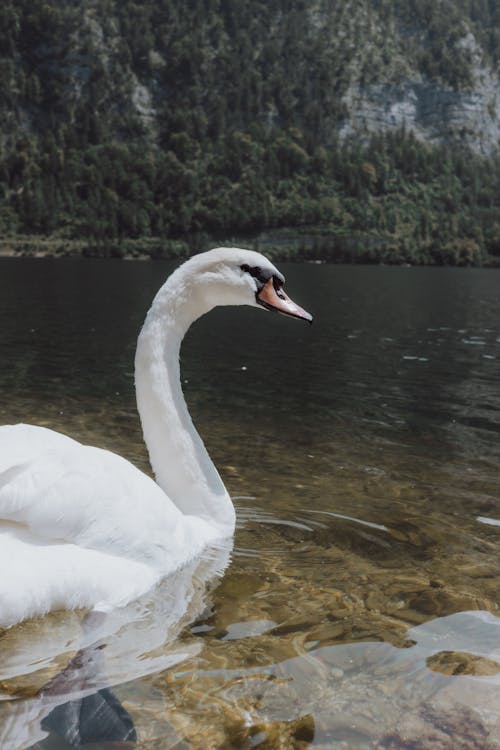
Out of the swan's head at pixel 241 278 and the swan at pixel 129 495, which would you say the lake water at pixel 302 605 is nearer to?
the swan at pixel 129 495

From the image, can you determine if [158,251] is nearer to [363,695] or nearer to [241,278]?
[241,278]

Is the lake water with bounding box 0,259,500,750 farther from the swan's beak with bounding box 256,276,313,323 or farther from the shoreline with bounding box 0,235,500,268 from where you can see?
the shoreline with bounding box 0,235,500,268

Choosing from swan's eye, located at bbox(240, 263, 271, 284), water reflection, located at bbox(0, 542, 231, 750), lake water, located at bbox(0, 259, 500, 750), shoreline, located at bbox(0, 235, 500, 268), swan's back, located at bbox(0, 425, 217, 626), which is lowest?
shoreline, located at bbox(0, 235, 500, 268)

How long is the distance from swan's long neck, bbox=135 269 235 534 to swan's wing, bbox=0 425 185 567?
1.93ft

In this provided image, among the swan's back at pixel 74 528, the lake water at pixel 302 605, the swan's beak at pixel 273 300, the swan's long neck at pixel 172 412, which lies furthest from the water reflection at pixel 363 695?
the swan's beak at pixel 273 300

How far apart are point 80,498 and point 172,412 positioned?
141 cm

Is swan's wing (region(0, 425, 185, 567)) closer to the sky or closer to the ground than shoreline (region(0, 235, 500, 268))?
closer to the sky

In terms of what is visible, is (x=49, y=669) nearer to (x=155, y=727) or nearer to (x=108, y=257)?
(x=155, y=727)

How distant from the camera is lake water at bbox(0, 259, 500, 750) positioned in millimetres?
3889

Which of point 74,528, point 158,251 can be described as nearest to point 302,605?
point 74,528

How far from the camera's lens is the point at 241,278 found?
551 centimetres

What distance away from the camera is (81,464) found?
451cm

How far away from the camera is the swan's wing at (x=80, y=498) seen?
416 centimetres

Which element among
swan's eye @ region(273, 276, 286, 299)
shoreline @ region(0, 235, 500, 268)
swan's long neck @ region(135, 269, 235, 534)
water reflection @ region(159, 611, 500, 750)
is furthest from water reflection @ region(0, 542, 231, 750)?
shoreline @ region(0, 235, 500, 268)
